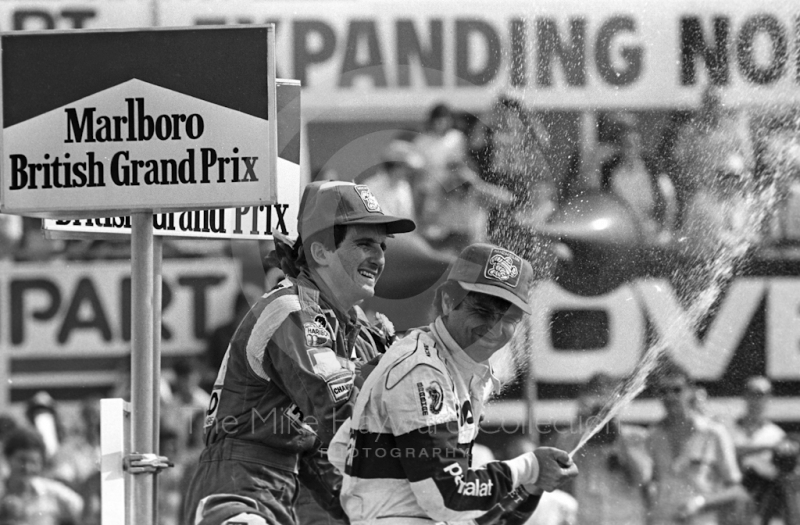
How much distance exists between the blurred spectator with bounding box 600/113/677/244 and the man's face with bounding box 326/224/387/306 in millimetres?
4441

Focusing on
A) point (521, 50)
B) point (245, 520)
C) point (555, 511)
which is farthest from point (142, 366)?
point (521, 50)

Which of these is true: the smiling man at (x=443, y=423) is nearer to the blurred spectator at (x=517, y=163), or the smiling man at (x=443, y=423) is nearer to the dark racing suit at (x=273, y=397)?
the dark racing suit at (x=273, y=397)

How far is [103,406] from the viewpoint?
3527mm

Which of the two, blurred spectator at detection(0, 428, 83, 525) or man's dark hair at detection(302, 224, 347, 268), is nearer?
man's dark hair at detection(302, 224, 347, 268)

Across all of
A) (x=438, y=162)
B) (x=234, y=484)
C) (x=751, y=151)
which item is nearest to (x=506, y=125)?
(x=438, y=162)

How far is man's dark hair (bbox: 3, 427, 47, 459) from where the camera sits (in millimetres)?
7947

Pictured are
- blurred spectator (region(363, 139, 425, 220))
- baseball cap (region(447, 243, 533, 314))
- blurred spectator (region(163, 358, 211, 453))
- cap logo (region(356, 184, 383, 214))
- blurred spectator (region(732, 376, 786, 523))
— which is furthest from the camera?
blurred spectator (region(163, 358, 211, 453))

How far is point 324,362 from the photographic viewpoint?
3.71 m

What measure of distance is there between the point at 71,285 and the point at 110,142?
5670 millimetres

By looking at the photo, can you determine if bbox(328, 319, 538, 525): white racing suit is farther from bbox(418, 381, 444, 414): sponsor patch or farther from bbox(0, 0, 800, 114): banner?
bbox(0, 0, 800, 114): banner

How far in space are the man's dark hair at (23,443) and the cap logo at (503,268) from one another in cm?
545

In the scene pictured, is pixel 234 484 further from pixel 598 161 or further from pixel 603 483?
pixel 598 161

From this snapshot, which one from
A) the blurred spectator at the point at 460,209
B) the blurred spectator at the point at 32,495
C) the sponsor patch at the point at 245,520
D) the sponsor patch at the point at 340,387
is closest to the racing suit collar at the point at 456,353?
the sponsor patch at the point at 340,387

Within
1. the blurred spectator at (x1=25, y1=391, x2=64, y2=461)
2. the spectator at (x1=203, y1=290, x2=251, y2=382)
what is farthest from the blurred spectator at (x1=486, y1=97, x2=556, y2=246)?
the blurred spectator at (x1=25, y1=391, x2=64, y2=461)
